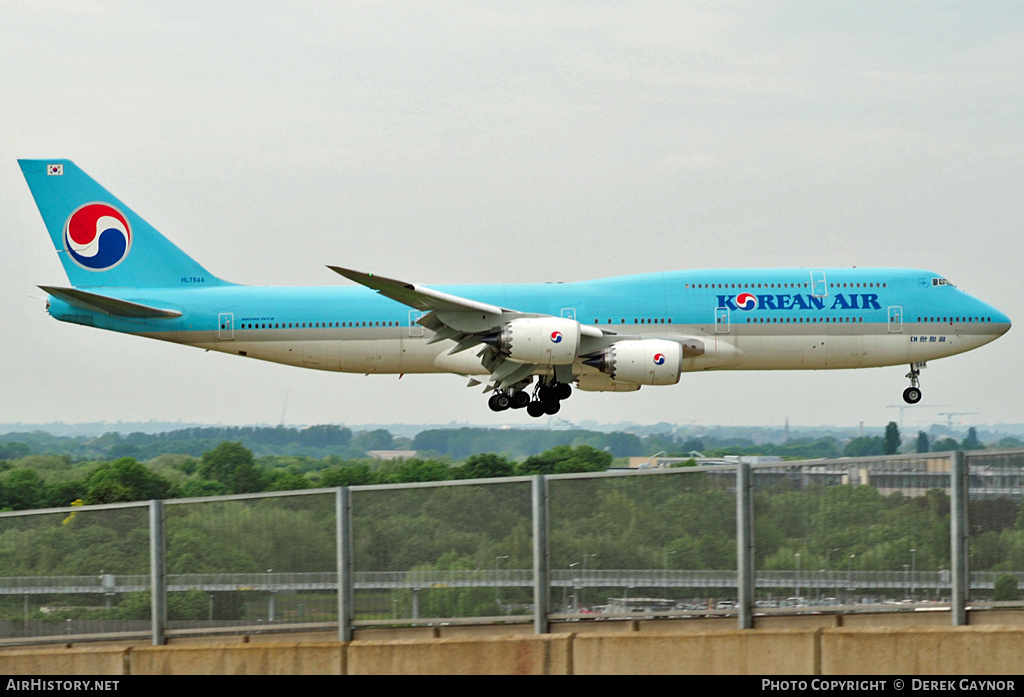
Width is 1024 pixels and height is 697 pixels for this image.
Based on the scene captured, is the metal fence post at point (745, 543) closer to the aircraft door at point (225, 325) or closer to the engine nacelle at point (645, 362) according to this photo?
the engine nacelle at point (645, 362)

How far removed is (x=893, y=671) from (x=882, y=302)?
28.2 metres

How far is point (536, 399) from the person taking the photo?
3806 cm

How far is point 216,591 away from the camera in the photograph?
1216 cm

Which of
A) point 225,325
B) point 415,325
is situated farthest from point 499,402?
point 225,325

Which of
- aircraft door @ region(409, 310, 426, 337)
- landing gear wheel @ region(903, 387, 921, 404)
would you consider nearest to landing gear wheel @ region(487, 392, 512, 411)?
aircraft door @ region(409, 310, 426, 337)

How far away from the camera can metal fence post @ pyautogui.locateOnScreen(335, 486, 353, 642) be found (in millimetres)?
11859

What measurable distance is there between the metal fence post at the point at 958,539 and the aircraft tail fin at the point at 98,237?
1335 inches

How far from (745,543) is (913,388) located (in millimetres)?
30509

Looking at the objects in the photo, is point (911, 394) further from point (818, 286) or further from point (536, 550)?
point (536, 550)

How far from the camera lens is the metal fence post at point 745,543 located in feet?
36.3

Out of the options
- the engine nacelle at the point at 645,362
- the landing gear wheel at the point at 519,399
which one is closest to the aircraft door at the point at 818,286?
the engine nacelle at the point at 645,362

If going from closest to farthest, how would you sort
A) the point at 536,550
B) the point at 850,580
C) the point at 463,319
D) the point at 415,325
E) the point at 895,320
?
1. the point at 850,580
2. the point at 536,550
3. the point at 463,319
4. the point at 895,320
5. the point at 415,325

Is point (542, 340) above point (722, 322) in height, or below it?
below

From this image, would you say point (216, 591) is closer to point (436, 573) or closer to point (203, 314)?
point (436, 573)
